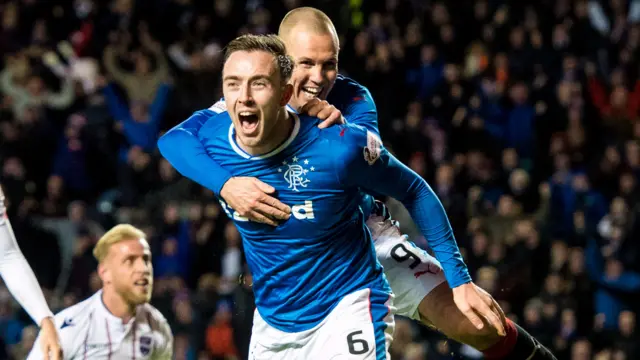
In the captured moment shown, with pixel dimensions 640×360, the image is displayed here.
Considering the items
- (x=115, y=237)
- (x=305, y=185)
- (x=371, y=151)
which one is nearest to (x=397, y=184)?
(x=371, y=151)

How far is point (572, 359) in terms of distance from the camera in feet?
34.0

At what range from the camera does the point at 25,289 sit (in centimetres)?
534

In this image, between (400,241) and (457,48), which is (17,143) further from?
(400,241)

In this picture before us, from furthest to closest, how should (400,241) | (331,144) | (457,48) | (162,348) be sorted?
(457,48) < (162,348) < (400,241) < (331,144)

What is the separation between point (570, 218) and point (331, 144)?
7.55 metres

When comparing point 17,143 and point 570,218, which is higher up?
A: point 17,143

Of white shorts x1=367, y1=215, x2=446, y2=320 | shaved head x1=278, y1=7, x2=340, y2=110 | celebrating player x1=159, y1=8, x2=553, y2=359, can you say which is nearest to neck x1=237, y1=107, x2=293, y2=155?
celebrating player x1=159, y1=8, x2=553, y2=359

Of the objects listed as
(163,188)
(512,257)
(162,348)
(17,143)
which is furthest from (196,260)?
(162,348)

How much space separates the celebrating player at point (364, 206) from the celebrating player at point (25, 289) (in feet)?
3.07

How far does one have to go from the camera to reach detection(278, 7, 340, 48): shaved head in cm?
538

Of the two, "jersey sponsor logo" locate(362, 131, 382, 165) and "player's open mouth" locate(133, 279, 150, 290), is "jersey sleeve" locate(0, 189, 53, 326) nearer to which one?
"player's open mouth" locate(133, 279, 150, 290)

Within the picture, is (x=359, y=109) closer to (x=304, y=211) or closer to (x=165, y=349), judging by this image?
(x=304, y=211)

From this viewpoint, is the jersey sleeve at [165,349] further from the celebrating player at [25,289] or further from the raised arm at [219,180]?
the raised arm at [219,180]

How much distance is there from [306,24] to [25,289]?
73.1 inches
